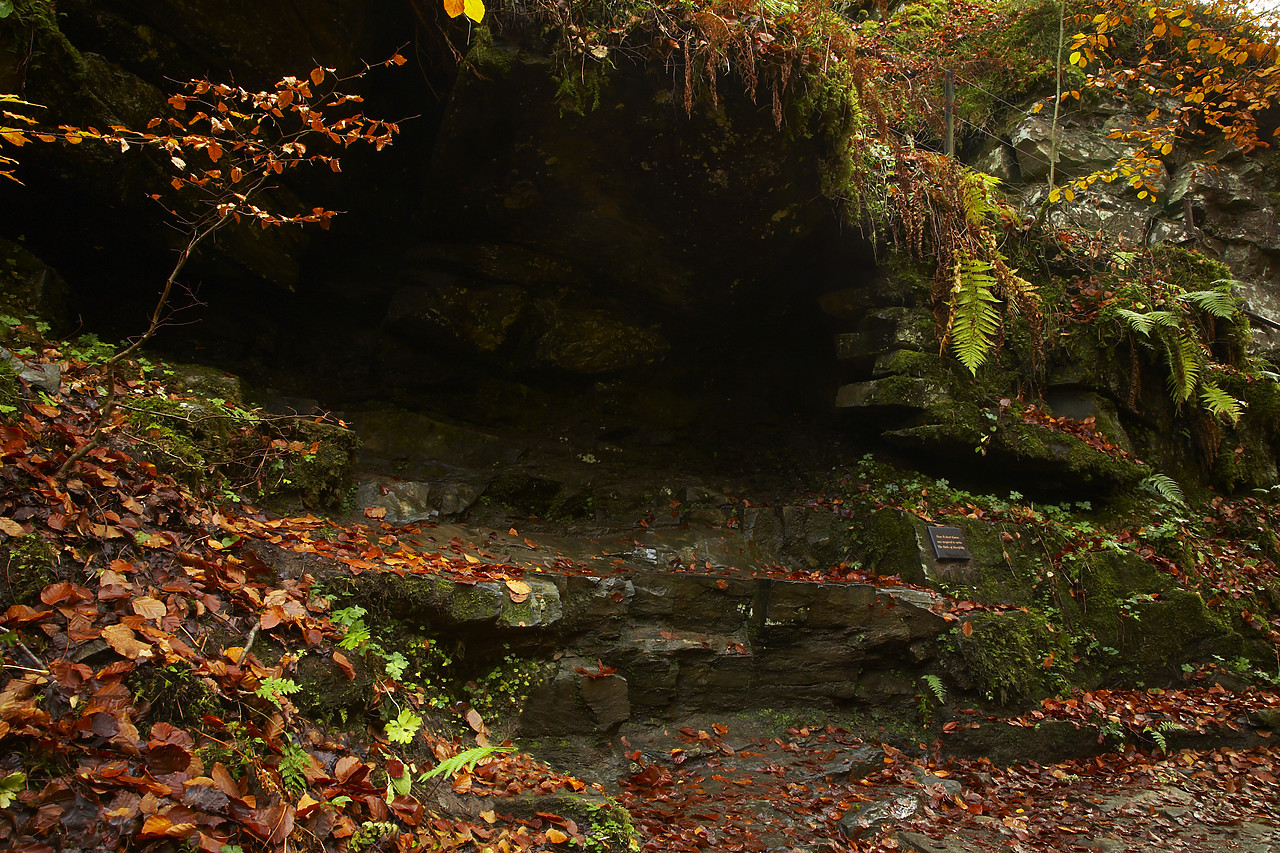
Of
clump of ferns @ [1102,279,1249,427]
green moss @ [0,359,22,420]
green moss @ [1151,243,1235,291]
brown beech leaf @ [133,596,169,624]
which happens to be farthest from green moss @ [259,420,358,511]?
green moss @ [1151,243,1235,291]

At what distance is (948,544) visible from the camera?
5898 mm

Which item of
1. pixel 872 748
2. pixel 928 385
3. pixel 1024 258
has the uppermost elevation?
pixel 1024 258

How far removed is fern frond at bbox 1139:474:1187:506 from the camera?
6.70m

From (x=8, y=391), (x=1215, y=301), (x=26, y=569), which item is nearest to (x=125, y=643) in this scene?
(x=26, y=569)

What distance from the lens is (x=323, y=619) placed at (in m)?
3.20

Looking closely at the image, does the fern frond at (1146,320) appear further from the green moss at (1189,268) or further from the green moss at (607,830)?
the green moss at (607,830)

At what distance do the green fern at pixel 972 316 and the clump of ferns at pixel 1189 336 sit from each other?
1854mm

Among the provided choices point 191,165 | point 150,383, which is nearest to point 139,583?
point 150,383

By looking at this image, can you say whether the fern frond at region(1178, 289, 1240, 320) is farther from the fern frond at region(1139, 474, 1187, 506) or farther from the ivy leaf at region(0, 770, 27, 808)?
the ivy leaf at region(0, 770, 27, 808)

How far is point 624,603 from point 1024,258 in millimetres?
6744

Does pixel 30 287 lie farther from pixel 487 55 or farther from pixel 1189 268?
pixel 1189 268

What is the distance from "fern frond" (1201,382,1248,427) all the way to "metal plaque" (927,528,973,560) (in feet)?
12.5

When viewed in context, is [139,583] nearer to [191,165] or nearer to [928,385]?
[191,165]

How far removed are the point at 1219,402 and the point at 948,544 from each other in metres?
4.02
